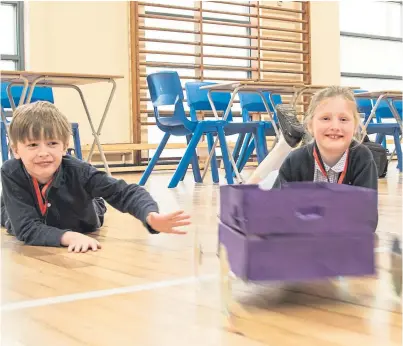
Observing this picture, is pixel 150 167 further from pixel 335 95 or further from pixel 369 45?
pixel 369 45

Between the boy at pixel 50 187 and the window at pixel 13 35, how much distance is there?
4.21m

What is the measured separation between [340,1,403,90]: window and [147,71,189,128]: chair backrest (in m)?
4.38

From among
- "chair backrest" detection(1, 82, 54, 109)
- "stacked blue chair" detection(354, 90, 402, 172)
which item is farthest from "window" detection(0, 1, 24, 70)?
"stacked blue chair" detection(354, 90, 402, 172)

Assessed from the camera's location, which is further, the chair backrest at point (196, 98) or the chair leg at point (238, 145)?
the chair leg at point (238, 145)

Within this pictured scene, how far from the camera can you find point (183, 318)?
103 centimetres

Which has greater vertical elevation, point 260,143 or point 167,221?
point 260,143

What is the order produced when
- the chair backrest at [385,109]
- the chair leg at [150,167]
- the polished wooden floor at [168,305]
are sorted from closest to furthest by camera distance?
1. the polished wooden floor at [168,305]
2. the chair leg at [150,167]
3. the chair backrest at [385,109]

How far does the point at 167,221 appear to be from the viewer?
1564 mm

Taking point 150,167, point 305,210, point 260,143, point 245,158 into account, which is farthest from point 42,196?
point 245,158

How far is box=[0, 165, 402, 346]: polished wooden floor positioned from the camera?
0.93 metres

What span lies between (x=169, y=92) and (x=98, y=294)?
3058mm

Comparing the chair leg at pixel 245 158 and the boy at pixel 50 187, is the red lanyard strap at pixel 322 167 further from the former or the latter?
the chair leg at pixel 245 158

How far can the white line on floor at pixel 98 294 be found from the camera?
45.2 inches

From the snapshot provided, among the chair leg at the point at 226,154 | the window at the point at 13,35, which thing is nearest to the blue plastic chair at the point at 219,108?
the chair leg at the point at 226,154
